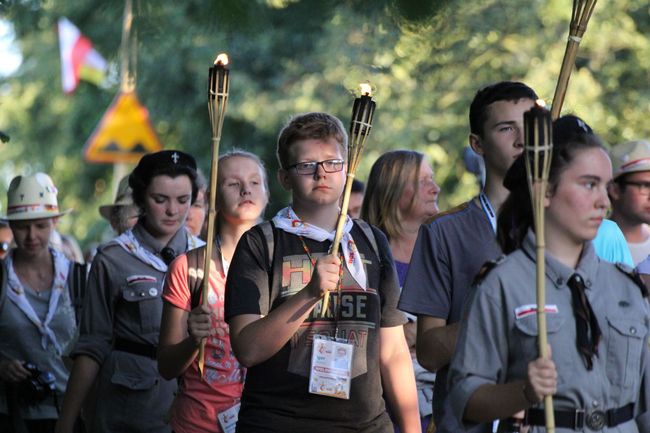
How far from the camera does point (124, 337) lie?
25.5 feet

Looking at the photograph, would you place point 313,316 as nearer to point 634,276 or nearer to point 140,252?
point 634,276

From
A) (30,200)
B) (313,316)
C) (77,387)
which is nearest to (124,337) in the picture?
(77,387)

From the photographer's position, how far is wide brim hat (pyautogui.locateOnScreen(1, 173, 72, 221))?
9.62 m

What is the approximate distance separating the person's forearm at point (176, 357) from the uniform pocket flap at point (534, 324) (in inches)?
88.9

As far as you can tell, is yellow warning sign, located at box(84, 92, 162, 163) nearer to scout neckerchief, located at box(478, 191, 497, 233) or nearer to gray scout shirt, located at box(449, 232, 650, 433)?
scout neckerchief, located at box(478, 191, 497, 233)

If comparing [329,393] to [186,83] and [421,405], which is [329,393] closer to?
[421,405]

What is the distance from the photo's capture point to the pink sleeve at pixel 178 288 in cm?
676

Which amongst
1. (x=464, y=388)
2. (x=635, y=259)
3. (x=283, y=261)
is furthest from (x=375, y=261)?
(x=635, y=259)

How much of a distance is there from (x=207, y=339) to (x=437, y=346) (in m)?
1.64

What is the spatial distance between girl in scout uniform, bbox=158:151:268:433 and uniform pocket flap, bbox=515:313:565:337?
2.13 metres

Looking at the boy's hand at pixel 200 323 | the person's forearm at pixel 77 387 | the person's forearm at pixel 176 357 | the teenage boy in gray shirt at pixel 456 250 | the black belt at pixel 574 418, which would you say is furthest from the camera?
the person's forearm at pixel 77 387

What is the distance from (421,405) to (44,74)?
25509mm

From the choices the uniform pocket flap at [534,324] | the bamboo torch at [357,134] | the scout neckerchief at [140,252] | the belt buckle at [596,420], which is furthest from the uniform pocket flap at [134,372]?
the belt buckle at [596,420]

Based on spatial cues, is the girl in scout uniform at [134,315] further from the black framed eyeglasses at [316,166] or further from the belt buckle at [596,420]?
the belt buckle at [596,420]
